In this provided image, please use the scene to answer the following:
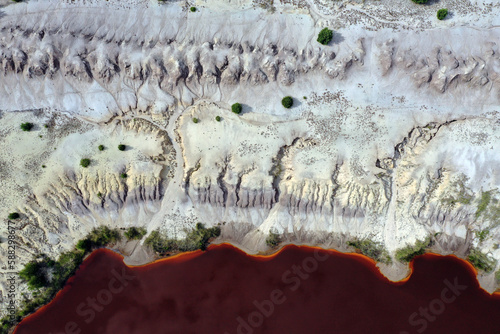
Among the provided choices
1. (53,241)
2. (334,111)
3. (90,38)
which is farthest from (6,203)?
(334,111)

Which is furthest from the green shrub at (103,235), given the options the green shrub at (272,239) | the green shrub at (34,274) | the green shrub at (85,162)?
the green shrub at (272,239)

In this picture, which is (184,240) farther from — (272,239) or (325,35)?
(325,35)

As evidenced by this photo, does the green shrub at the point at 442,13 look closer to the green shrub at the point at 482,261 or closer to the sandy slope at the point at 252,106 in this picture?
the sandy slope at the point at 252,106

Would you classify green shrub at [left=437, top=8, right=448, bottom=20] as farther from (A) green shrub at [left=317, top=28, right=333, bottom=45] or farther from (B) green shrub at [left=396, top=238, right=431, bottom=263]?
(B) green shrub at [left=396, top=238, right=431, bottom=263]

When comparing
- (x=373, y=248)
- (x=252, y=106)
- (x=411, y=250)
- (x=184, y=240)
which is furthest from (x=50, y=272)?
(x=411, y=250)

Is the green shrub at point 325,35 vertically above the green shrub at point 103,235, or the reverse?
the green shrub at point 325,35

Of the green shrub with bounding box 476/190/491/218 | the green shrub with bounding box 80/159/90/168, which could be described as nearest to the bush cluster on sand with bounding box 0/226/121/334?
the green shrub with bounding box 80/159/90/168
